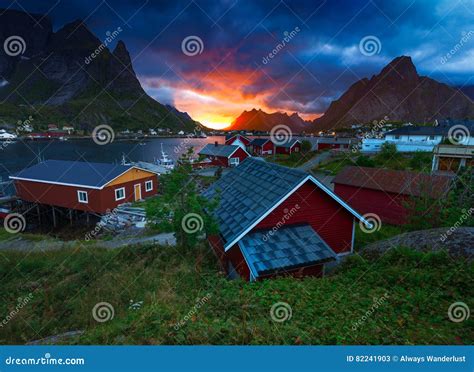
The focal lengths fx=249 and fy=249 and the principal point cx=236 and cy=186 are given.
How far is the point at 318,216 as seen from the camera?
435 inches

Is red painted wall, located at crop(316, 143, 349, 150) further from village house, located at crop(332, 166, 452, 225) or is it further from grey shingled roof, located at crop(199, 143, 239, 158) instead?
village house, located at crop(332, 166, 452, 225)

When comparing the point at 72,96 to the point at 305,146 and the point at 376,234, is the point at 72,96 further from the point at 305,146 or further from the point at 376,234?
the point at 376,234

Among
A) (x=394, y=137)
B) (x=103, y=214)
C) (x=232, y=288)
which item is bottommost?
(x=103, y=214)

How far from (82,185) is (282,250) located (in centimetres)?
2500

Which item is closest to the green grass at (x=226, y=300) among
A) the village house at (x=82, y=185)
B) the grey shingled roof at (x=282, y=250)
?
the grey shingled roof at (x=282, y=250)

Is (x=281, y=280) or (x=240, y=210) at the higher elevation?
(x=240, y=210)

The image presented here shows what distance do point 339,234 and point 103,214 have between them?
24192mm

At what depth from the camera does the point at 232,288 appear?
7.65 m

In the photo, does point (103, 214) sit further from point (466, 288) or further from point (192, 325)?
point (466, 288)

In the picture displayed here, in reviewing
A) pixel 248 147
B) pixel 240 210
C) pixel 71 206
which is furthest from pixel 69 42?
pixel 240 210

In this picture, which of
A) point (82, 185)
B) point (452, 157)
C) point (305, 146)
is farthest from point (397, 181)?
point (305, 146)

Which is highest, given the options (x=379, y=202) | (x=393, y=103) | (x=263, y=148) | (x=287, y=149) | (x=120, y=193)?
(x=393, y=103)

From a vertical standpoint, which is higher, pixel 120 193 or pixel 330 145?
pixel 330 145

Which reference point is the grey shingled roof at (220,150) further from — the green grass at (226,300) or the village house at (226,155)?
the green grass at (226,300)
